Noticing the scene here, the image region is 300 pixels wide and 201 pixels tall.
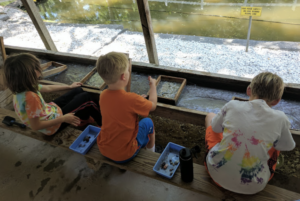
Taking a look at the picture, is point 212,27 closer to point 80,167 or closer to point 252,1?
point 252,1

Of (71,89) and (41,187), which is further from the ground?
(71,89)

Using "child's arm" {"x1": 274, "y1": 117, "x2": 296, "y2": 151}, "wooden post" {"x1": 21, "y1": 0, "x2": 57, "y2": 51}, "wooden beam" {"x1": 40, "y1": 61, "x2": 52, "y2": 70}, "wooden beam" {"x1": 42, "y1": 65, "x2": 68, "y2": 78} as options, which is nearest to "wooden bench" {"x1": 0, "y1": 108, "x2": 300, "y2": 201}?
"child's arm" {"x1": 274, "y1": 117, "x2": 296, "y2": 151}

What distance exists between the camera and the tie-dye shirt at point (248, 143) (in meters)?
0.94

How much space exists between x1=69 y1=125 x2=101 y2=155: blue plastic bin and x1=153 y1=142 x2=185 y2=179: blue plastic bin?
0.54 metres

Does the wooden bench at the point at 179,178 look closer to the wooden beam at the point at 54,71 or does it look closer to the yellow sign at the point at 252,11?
the wooden beam at the point at 54,71

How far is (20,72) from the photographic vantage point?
1325 millimetres

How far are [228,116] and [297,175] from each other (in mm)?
1116

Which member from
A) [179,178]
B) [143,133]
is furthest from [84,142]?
[179,178]

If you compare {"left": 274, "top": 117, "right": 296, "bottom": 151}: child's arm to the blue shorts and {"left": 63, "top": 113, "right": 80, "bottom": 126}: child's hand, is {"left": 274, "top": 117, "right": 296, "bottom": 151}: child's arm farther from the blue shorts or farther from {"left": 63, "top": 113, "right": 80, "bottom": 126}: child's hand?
{"left": 63, "top": 113, "right": 80, "bottom": 126}: child's hand

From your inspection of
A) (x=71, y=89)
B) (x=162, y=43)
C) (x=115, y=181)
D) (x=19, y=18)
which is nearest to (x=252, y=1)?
(x=162, y=43)

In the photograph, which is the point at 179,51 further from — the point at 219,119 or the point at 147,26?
the point at 219,119

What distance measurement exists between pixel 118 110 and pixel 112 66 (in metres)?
0.27

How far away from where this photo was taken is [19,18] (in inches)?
243

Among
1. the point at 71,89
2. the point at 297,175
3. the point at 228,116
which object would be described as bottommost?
the point at 297,175
